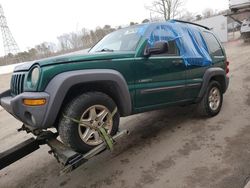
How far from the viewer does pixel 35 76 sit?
3232 millimetres

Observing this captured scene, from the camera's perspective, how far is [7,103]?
3664 mm

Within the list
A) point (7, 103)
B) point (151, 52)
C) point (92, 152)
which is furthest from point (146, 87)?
point (7, 103)

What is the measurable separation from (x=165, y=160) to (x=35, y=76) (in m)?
2.24

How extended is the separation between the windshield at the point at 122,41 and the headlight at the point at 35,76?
149 cm

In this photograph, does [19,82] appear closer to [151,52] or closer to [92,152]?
[92,152]

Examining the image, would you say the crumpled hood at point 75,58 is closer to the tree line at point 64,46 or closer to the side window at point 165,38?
the side window at point 165,38

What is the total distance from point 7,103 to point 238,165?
3198mm

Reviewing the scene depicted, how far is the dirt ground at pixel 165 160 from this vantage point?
368 cm

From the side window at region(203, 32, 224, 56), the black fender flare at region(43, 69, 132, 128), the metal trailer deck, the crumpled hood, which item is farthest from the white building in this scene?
the metal trailer deck

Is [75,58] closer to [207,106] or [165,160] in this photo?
[165,160]

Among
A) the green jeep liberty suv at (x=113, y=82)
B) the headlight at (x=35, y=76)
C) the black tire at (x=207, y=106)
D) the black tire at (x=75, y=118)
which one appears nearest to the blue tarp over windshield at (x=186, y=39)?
the green jeep liberty suv at (x=113, y=82)

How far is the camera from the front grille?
355cm

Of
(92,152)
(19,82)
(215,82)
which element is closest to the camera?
(92,152)

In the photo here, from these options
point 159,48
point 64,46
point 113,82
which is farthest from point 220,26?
point 113,82
